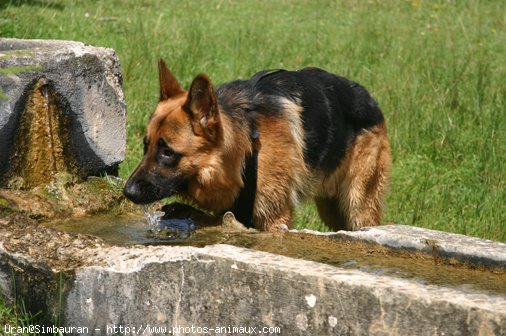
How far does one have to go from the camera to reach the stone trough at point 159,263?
3.47 metres

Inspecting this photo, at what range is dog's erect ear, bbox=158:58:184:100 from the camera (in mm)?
5145

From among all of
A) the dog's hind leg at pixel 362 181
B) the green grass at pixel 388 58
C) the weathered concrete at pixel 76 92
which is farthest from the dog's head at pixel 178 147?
the green grass at pixel 388 58

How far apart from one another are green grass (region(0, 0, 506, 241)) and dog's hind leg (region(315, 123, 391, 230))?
569mm

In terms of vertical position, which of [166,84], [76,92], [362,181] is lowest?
[362,181]

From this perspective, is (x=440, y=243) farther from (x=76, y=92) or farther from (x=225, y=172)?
(x=76, y=92)

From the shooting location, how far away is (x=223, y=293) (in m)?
3.79

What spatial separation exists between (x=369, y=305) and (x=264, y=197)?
1838mm

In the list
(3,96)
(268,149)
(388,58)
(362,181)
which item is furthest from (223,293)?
(388,58)

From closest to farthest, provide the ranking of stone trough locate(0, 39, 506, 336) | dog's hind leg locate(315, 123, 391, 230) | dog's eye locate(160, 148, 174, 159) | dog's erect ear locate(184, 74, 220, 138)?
stone trough locate(0, 39, 506, 336), dog's erect ear locate(184, 74, 220, 138), dog's eye locate(160, 148, 174, 159), dog's hind leg locate(315, 123, 391, 230)

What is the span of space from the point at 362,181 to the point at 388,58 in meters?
4.93

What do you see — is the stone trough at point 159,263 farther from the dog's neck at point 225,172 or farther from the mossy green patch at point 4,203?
the dog's neck at point 225,172

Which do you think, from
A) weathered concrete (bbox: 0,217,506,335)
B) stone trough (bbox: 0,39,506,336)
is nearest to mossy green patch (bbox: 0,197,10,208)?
stone trough (bbox: 0,39,506,336)

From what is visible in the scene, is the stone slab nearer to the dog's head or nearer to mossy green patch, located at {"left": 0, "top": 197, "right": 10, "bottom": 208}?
the dog's head

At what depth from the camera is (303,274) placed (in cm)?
360
